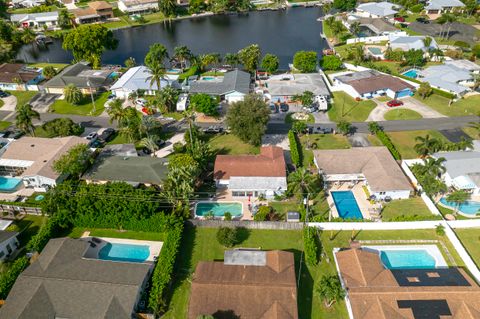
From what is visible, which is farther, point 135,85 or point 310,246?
point 135,85

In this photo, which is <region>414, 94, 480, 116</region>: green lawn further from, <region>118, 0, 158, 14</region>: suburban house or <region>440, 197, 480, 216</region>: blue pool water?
<region>118, 0, 158, 14</region>: suburban house

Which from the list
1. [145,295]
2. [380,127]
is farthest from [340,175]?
[145,295]

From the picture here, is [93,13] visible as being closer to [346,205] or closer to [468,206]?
[346,205]

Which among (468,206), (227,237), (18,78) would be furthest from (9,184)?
(468,206)

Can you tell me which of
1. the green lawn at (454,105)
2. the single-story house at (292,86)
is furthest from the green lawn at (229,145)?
the green lawn at (454,105)

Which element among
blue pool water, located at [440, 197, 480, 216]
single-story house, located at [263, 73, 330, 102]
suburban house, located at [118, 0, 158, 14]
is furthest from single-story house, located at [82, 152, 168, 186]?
suburban house, located at [118, 0, 158, 14]
